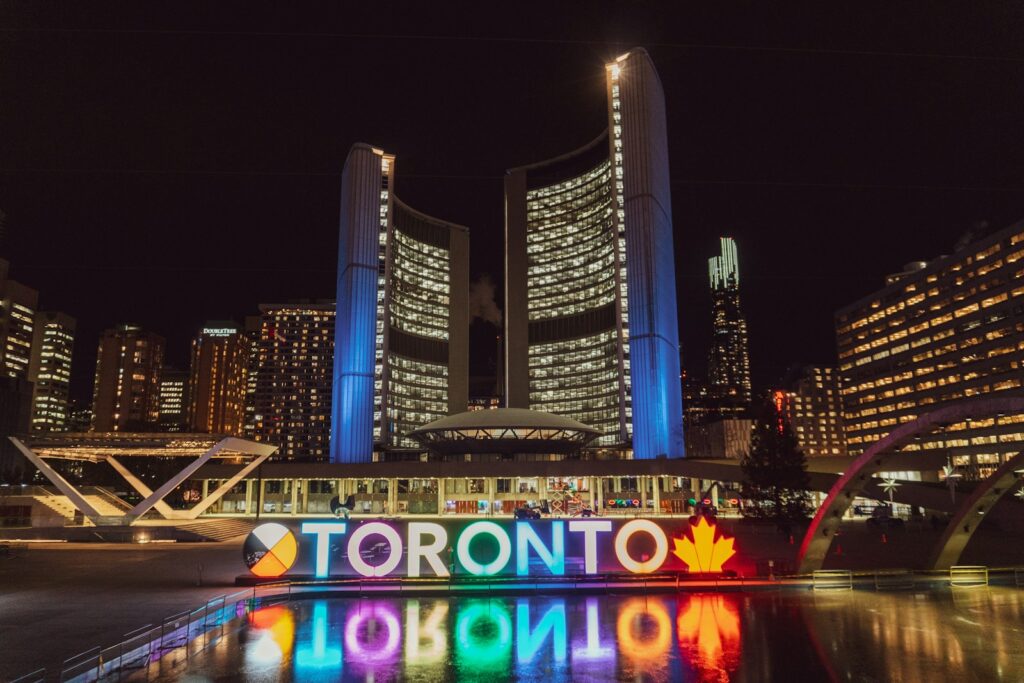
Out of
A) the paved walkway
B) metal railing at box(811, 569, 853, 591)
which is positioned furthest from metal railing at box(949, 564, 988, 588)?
the paved walkway

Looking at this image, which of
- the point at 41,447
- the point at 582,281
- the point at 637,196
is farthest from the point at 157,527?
the point at 582,281

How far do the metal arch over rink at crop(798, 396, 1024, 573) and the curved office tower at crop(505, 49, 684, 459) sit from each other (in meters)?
82.3

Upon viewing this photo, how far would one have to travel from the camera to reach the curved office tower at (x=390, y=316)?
125 meters

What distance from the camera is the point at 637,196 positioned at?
12019cm

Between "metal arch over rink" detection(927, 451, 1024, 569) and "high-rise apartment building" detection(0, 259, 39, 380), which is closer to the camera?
"metal arch over rink" detection(927, 451, 1024, 569)

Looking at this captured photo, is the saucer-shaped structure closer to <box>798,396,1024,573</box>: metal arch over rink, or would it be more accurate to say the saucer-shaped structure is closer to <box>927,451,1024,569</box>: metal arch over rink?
<box>927,451,1024,569</box>: metal arch over rink

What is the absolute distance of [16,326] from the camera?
187125mm

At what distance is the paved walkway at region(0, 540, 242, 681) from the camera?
16453 mm

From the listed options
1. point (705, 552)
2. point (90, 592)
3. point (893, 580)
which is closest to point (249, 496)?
point (90, 592)

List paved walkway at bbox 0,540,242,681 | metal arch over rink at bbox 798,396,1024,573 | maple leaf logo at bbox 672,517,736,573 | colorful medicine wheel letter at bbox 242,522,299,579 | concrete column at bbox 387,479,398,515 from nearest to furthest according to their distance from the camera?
1. paved walkway at bbox 0,540,242,681
2. metal arch over rink at bbox 798,396,1024,573
3. colorful medicine wheel letter at bbox 242,522,299,579
4. maple leaf logo at bbox 672,517,736,573
5. concrete column at bbox 387,479,398,515

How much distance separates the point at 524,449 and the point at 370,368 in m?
43.1

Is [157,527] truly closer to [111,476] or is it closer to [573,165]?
[111,476]

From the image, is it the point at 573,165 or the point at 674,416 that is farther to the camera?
the point at 573,165

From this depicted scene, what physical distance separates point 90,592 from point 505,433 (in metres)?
73.4
